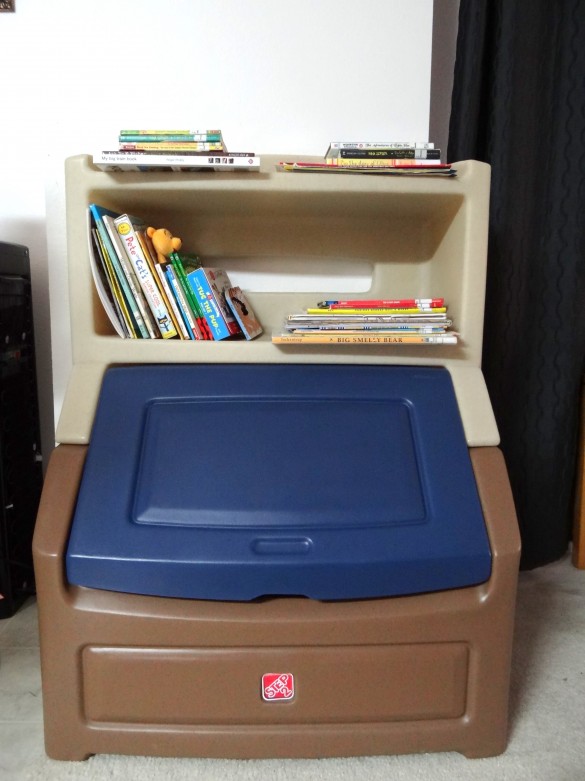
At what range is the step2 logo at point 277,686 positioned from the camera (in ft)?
2.55

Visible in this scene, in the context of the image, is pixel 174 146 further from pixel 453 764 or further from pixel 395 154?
pixel 453 764

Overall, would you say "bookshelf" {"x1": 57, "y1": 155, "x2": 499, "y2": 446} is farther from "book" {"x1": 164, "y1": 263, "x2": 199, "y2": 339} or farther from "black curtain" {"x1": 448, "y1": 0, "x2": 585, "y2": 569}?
"black curtain" {"x1": 448, "y1": 0, "x2": 585, "y2": 569}

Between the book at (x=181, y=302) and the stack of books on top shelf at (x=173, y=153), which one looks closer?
the stack of books on top shelf at (x=173, y=153)

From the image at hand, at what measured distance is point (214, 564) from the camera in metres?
0.74

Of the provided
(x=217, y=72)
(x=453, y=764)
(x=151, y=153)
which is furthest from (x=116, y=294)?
(x=453, y=764)

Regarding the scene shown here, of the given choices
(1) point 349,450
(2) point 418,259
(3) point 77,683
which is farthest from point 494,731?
(2) point 418,259

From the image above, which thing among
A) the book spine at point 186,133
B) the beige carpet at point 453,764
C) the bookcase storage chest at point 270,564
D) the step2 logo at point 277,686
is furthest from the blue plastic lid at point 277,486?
the book spine at point 186,133

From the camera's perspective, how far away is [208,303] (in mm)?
1005

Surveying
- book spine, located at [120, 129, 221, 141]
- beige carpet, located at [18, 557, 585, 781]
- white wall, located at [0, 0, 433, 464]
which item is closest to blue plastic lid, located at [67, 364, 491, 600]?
beige carpet, located at [18, 557, 585, 781]

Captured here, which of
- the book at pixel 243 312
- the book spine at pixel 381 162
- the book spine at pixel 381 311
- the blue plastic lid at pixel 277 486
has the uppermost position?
the book spine at pixel 381 162

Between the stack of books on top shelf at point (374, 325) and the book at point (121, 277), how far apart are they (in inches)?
10.3

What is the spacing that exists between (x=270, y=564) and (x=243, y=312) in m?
0.57

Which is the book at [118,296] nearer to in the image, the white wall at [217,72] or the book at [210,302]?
the book at [210,302]

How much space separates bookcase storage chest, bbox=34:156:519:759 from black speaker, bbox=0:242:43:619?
13.3 inches
